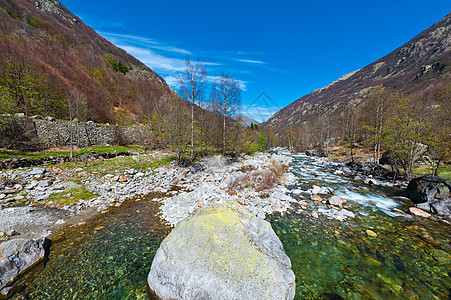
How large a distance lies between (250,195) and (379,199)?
811 cm

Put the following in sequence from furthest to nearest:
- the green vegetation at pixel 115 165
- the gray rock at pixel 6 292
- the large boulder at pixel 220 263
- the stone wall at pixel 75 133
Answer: the stone wall at pixel 75 133 → the green vegetation at pixel 115 165 → the gray rock at pixel 6 292 → the large boulder at pixel 220 263

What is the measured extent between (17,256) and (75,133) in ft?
66.8

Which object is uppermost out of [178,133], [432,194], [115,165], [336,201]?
[178,133]

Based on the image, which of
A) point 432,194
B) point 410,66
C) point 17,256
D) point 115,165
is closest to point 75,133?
point 115,165

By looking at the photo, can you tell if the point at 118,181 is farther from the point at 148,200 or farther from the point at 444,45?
the point at 444,45

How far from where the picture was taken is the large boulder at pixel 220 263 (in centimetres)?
299

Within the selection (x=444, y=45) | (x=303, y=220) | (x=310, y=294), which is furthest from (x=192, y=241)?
(x=444, y=45)

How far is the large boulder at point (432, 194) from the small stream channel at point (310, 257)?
5.77 ft

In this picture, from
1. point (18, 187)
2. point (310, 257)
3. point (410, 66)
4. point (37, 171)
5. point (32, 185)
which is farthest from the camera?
point (410, 66)

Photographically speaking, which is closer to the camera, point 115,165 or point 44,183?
point 44,183

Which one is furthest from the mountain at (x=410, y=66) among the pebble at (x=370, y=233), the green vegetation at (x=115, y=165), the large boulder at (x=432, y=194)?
the pebble at (x=370, y=233)

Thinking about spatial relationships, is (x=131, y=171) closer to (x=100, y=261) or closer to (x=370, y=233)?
(x=100, y=261)

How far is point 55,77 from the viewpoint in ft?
90.0

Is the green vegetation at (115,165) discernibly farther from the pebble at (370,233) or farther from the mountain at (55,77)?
the pebble at (370,233)
